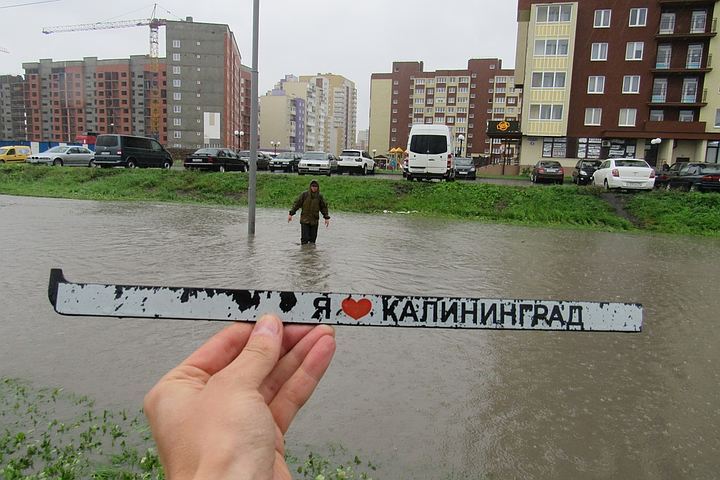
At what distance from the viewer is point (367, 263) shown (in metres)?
10.6

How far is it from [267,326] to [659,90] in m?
53.8

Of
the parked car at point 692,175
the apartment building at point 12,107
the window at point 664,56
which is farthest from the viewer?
the apartment building at point 12,107

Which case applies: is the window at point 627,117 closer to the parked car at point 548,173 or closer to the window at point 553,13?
the window at point 553,13

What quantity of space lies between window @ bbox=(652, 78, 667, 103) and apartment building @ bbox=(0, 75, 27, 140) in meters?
137

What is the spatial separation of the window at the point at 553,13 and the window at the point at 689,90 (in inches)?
454

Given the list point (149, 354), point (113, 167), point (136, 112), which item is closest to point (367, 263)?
point (149, 354)

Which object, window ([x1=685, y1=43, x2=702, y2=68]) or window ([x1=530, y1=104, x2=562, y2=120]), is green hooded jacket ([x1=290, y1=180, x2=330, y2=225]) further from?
window ([x1=685, y1=43, x2=702, y2=68])

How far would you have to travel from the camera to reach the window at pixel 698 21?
4556 centimetres

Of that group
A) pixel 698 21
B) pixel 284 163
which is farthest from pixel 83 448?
pixel 698 21

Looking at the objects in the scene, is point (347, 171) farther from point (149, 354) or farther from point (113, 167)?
point (149, 354)

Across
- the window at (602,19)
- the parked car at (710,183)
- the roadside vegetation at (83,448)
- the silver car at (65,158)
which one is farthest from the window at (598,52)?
the roadside vegetation at (83,448)

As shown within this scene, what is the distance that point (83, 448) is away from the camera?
11.2 feet

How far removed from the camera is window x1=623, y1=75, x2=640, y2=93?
46.5m

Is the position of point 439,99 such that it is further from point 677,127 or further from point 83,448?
point 83,448
